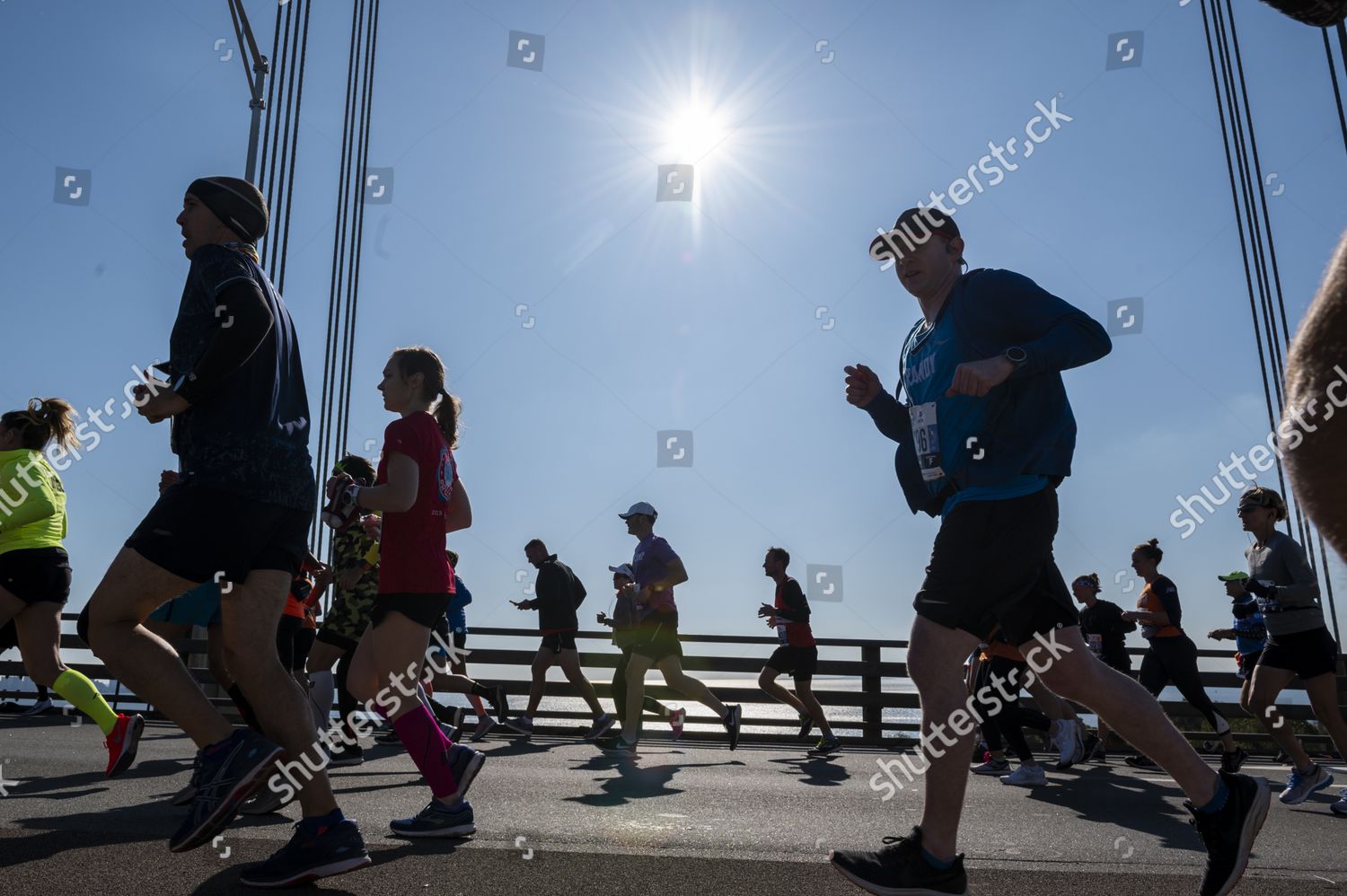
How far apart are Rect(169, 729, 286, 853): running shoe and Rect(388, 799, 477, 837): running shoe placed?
3.23 ft

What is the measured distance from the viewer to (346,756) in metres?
6.38

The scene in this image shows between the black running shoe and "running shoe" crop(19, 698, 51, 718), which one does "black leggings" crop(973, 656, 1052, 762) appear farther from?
"running shoe" crop(19, 698, 51, 718)

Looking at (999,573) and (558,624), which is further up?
(999,573)

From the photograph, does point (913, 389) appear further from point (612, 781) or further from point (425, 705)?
point (612, 781)

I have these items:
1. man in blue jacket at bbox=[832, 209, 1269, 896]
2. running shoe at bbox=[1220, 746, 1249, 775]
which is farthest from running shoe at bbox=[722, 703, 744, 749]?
man in blue jacket at bbox=[832, 209, 1269, 896]

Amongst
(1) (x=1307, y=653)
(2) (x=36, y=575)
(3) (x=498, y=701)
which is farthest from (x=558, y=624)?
(1) (x=1307, y=653)

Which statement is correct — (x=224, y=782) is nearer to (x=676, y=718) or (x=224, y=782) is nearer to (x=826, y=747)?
(x=676, y=718)

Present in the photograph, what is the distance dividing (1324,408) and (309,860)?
256 centimetres

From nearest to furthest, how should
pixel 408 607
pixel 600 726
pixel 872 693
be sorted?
pixel 408 607
pixel 600 726
pixel 872 693

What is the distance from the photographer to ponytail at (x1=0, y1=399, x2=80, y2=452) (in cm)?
513

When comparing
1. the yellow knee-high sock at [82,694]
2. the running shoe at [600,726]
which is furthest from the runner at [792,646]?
the yellow knee-high sock at [82,694]

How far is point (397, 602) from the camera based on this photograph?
3.48m

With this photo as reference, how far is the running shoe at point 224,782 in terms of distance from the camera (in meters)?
2.32

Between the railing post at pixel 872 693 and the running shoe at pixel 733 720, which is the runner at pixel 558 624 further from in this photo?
the railing post at pixel 872 693
